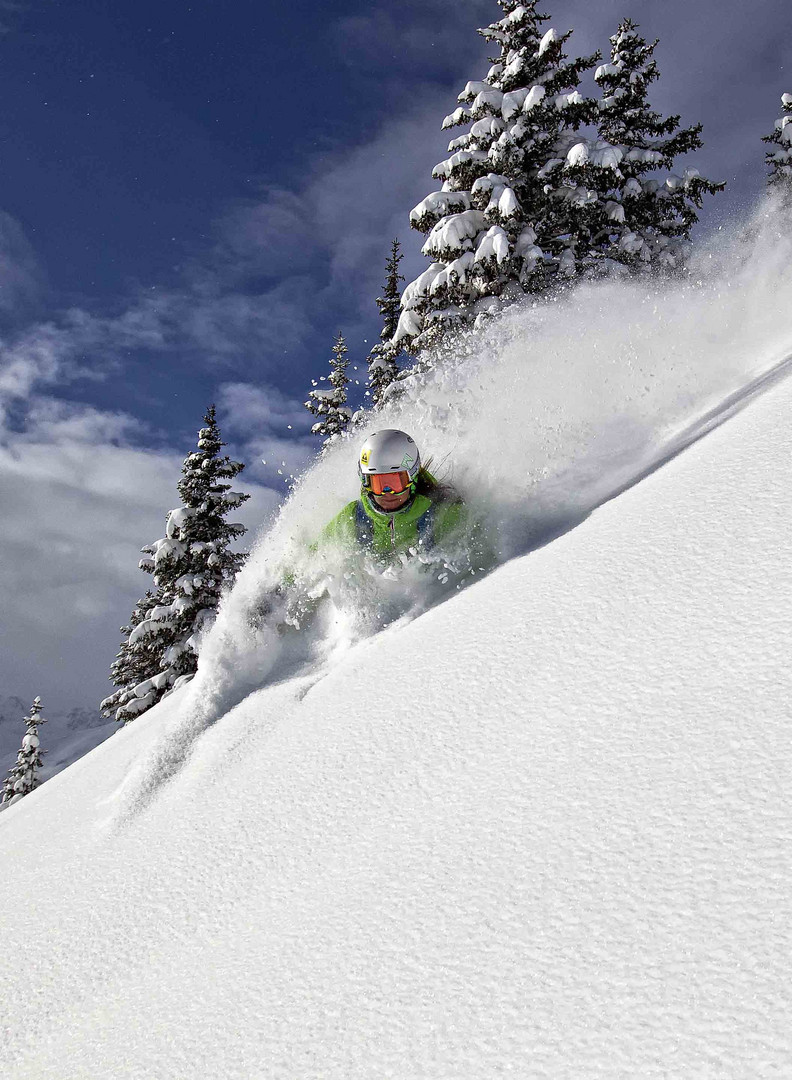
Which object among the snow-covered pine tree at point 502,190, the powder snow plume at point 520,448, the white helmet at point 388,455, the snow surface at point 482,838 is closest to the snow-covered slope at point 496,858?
the snow surface at point 482,838

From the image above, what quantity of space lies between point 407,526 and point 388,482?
0.45m

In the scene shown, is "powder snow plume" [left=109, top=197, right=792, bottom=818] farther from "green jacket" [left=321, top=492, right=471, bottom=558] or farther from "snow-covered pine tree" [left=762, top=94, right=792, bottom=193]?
"snow-covered pine tree" [left=762, top=94, right=792, bottom=193]

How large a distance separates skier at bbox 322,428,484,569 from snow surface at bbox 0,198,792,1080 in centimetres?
56

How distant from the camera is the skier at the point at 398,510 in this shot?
5949 mm

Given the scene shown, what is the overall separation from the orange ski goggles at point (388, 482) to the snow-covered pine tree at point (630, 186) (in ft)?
38.2

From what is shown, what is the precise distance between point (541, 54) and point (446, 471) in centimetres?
1338

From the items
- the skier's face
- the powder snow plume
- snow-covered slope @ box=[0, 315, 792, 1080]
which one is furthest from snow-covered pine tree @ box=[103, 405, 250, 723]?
snow-covered slope @ box=[0, 315, 792, 1080]

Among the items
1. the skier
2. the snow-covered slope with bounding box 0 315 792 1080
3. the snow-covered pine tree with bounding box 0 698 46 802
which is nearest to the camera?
the snow-covered slope with bounding box 0 315 792 1080

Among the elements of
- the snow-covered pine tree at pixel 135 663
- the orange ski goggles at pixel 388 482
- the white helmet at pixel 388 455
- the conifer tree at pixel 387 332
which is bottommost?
the orange ski goggles at pixel 388 482

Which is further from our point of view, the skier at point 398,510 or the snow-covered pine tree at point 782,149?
the snow-covered pine tree at point 782,149

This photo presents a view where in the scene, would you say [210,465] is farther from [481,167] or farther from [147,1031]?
[147,1031]

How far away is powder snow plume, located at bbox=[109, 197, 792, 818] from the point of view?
549cm

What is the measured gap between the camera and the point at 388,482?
5973mm

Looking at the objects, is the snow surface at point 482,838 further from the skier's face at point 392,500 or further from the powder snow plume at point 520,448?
the skier's face at point 392,500
